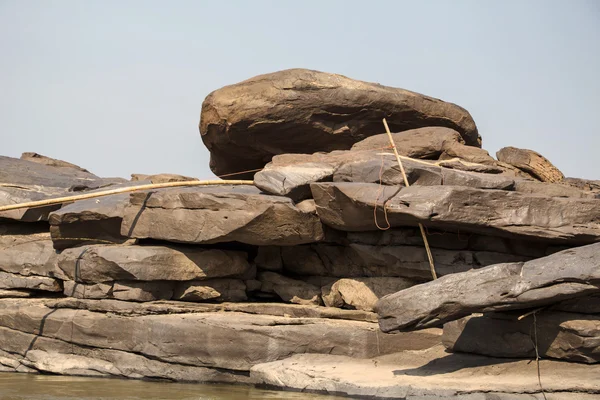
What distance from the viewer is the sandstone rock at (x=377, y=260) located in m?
11.0

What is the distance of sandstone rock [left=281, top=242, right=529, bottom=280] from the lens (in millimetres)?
10984

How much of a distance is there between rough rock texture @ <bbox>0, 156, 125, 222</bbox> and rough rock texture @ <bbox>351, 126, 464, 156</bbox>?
19.7 feet

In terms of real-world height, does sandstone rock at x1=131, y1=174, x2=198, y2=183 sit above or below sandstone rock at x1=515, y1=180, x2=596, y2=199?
above

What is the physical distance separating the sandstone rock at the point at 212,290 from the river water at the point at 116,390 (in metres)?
1.69

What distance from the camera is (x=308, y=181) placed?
459 inches

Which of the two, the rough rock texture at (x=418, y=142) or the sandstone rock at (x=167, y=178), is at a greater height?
the rough rock texture at (x=418, y=142)

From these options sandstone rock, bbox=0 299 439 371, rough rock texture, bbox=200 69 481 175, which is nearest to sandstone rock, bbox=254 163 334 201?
rough rock texture, bbox=200 69 481 175

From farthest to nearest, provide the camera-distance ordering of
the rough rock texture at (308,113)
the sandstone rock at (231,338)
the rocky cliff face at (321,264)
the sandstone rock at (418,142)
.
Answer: the rough rock texture at (308,113) < the sandstone rock at (418,142) < the sandstone rock at (231,338) < the rocky cliff face at (321,264)

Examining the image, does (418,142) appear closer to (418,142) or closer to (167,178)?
(418,142)

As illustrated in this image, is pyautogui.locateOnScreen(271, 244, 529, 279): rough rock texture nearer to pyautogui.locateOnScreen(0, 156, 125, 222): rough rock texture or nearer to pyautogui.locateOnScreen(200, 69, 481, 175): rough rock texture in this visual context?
pyautogui.locateOnScreen(200, 69, 481, 175): rough rock texture

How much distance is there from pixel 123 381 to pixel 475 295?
17.7ft

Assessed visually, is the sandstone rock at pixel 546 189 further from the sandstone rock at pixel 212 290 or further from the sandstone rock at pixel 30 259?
the sandstone rock at pixel 30 259

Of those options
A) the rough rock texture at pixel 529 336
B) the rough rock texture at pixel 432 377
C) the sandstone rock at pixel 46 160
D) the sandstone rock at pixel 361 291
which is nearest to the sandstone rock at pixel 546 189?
the sandstone rock at pixel 361 291

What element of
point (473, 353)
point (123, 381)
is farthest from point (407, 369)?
point (123, 381)
